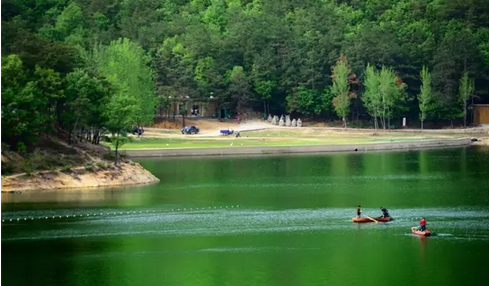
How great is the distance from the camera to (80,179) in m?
102

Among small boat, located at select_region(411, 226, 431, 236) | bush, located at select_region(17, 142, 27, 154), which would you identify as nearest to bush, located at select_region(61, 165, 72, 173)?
bush, located at select_region(17, 142, 27, 154)

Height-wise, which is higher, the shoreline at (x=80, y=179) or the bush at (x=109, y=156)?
the bush at (x=109, y=156)

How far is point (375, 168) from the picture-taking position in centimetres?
12319

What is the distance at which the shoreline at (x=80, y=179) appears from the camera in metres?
98.3

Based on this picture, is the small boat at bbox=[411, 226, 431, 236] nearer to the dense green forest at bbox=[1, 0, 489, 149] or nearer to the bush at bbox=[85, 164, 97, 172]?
the bush at bbox=[85, 164, 97, 172]

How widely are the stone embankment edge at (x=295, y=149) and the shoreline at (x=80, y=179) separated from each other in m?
23.0

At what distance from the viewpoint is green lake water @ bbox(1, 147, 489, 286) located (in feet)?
217

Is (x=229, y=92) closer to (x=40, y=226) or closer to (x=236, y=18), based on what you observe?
(x=236, y=18)

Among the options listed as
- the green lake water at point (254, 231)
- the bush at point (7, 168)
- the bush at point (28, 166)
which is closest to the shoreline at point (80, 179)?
the bush at point (28, 166)

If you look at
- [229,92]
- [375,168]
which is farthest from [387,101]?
[375,168]

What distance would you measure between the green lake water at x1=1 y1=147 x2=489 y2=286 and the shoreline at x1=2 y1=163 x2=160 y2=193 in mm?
2024

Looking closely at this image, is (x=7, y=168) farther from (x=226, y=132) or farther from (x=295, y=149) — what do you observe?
(x=226, y=132)

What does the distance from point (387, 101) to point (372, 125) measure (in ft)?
25.5

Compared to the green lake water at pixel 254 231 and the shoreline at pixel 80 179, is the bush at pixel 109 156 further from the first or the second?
the green lake water at pixel 254 231
